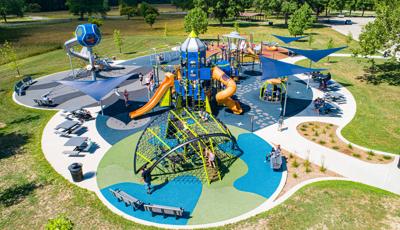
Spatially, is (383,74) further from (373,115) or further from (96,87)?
(96,87)

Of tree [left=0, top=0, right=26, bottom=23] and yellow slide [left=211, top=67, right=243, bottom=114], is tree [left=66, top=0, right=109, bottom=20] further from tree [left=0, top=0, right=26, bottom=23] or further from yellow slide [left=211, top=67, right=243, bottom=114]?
yellow slide [left=211, top=67, right=243, bottom=114]

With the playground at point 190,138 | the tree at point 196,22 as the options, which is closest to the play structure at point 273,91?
the playground at point 190,138

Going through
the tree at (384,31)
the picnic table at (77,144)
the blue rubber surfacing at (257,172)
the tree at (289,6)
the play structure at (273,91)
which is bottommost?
the blue rubber surfacing at (257,172)

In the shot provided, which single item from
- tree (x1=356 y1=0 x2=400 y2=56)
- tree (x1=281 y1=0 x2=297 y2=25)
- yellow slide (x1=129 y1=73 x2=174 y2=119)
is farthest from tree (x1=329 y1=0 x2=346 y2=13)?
yellow slide (x1=129 y1=73 x2=174 y2=119)

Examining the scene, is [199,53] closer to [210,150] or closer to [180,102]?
[180,102]

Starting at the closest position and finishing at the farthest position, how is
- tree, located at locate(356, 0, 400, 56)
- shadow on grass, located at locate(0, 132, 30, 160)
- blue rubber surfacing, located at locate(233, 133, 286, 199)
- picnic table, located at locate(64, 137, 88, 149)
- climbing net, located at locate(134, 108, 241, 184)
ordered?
blue rubber surfacing, located at locate(233, 133, 286, 199) < climbing net, located at locate(134, 108, 241, 184) < picnic table, located at locate(64, 137, 88, 149) < shadow on grass, located at locate(0, 132, 30, 160) < tree, located at locate(356, 0, 400, 56)

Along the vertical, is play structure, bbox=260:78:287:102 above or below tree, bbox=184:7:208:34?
below

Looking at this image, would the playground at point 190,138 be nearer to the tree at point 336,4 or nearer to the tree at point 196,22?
the tree at point 196,22
